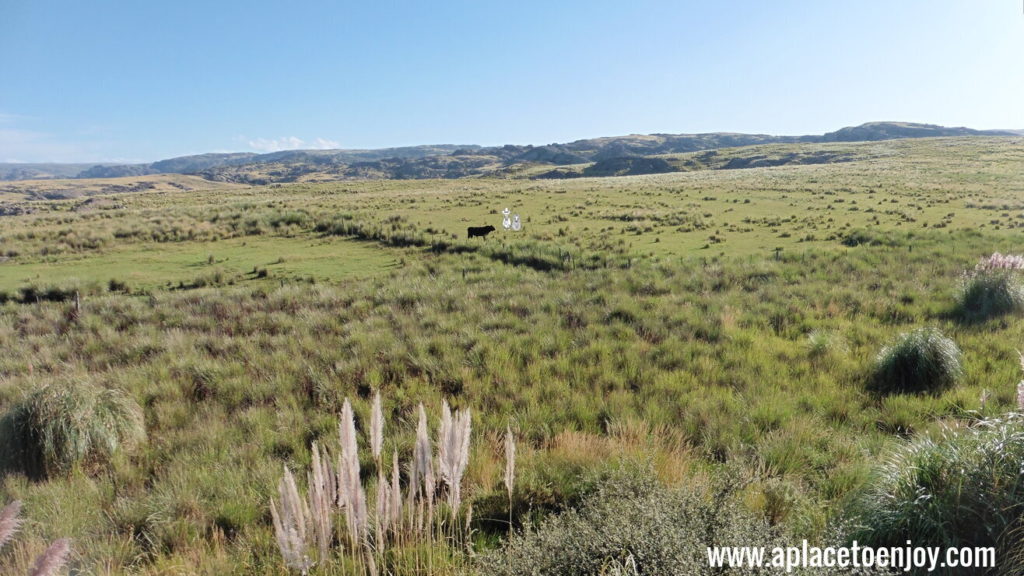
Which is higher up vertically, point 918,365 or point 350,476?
point 350,476

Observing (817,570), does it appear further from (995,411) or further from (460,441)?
(995,411)

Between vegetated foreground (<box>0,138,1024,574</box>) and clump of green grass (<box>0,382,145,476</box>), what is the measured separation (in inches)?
1.4

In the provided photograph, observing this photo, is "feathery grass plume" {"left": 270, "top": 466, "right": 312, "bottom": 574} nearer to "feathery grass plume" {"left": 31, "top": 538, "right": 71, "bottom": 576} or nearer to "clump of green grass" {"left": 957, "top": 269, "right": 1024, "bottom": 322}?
"feathery grass plume" {"left": 31, "top": 538, "right": 71, "bottom": 576}

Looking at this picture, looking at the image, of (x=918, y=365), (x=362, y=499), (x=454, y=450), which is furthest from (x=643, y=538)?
(x=918, y=365)

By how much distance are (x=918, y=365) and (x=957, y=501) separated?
12.0 ft

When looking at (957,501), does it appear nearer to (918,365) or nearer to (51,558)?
(918,365)

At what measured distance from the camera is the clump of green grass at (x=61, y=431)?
16.3 feet

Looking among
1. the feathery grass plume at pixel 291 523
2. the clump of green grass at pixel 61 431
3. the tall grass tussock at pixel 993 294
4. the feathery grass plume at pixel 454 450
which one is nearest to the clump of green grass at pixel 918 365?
the tall grass tussock at pixel 993 294

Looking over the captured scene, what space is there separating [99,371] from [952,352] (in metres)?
12.9

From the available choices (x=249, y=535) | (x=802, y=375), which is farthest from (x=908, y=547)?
(x=249, y=535)

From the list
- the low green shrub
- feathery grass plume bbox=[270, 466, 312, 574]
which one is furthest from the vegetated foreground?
feathery grass plume bbox=[270, 466, 312, 574]

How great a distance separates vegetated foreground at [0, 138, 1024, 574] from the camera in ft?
11.7

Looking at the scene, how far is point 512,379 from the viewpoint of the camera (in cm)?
673

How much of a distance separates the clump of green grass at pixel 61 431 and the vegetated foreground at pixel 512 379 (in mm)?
36
